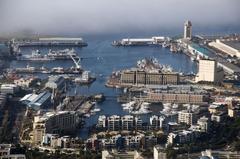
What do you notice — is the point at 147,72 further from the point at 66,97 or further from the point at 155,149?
the point at 155,149

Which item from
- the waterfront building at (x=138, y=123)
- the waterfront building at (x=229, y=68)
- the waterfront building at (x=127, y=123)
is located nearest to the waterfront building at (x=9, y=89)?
the waterfront building at (x=127, y=123)

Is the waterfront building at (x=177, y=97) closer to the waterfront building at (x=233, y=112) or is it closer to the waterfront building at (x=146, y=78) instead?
the waterfront building at (x=233, y=112)

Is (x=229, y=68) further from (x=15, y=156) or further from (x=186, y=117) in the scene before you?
(x=15, y=156)

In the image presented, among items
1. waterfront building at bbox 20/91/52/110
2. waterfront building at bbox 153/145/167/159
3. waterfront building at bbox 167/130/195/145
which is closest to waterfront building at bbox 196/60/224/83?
waterfront building at bbox 20/91/52/110

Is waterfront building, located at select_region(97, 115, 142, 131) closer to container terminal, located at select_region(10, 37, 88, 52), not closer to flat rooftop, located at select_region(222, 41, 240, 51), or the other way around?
flat rooftop, located at select_region(222, 41, 240, 51)

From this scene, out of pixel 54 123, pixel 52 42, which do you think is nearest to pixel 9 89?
pixel 54 123

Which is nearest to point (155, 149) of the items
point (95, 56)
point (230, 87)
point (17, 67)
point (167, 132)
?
point (167, 132)
